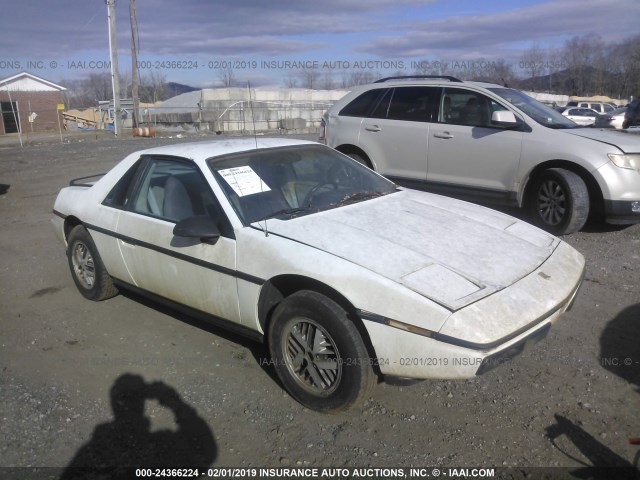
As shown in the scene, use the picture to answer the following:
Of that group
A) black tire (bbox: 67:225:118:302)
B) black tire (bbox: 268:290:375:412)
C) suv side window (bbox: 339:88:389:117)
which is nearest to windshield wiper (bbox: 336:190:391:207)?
black tire (bbox: 268:290:375:412)

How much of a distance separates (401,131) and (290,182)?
158 inches

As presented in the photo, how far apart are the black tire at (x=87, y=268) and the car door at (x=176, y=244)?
55 centimetres

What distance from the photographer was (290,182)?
399 cm

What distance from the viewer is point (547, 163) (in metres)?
6.50

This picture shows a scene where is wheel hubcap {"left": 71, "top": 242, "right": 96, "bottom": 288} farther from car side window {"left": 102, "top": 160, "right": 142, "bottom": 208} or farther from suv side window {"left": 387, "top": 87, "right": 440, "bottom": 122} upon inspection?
suv side window {"left": 387, "top": 87, "right": 440, "bottom": 122}

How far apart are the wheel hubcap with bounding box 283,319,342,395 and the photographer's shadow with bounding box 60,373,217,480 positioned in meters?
0.61

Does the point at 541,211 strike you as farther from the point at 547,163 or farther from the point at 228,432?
the point at 228,432

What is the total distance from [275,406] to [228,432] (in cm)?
34

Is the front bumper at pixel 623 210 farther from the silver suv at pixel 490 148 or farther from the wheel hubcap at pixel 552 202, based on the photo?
the wheel hubcap at pixel 552 202

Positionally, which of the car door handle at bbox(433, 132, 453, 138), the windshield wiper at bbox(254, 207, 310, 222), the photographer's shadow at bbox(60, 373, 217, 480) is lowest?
the photographer's shadow at bbox(60, 373, 217, 480)

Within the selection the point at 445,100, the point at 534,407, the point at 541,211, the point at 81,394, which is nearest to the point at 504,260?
the point at 534,407

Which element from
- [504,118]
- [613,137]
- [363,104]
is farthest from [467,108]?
[613,137]

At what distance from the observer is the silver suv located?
6.16 metres

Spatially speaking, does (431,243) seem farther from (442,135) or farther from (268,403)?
(442,135)
